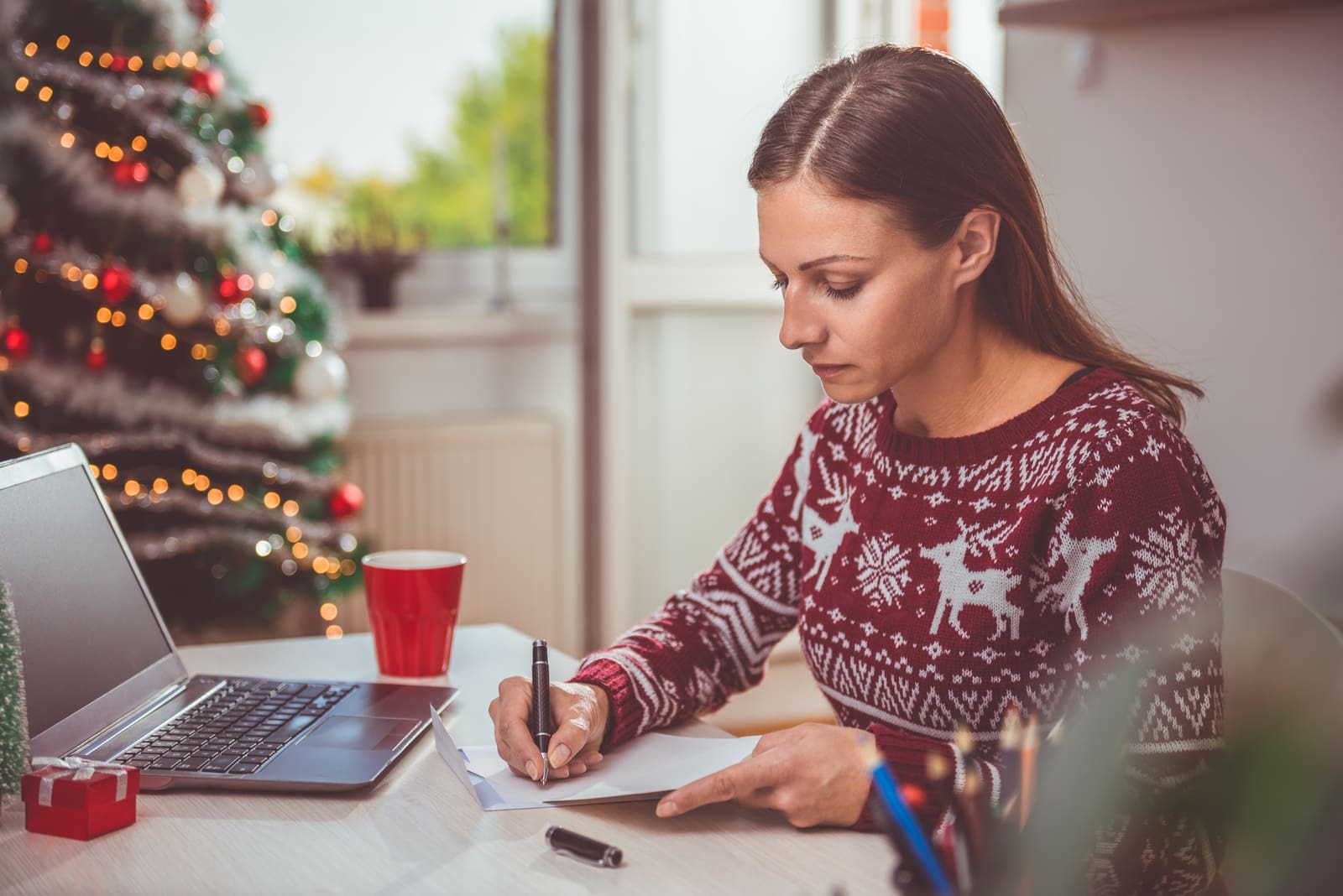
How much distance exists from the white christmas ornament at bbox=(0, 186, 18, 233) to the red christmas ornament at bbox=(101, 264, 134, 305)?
16cm

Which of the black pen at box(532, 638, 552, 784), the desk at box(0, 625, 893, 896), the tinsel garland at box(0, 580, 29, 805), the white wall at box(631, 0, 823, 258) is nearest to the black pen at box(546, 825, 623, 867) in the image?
the desk at box(0, 625, 893, 896)

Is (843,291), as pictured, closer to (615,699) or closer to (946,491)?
(946,491)

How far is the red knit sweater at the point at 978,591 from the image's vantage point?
2.93 feet

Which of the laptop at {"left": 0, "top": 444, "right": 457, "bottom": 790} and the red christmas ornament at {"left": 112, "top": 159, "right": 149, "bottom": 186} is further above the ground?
the red christmas ornament at {"left": 112, "top": 159, "right": 149, "bottom": 186}

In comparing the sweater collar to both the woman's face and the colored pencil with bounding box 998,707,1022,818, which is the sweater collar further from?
the colored pencil with bounding box 998,707,1022,818

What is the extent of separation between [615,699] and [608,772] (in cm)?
10

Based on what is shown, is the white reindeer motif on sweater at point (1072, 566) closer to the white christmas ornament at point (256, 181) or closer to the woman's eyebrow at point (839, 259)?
the woman's eyebrow at point (839, 259)

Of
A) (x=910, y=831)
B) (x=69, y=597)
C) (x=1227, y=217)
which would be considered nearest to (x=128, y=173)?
(x=69, y=597)

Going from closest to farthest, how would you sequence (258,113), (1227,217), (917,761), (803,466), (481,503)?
(917,761)
(803,466)
(1227,217)
(258,113)
(481,503)

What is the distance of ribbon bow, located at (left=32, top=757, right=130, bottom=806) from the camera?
76 centimetres

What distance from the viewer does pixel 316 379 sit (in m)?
2.24

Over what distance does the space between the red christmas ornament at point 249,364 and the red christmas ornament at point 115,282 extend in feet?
0.70

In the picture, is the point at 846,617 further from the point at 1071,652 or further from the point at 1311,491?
the point at 1311,491

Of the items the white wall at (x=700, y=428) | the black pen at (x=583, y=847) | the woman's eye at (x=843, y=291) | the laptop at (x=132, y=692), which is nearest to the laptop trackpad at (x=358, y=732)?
the laptop at (x=132, y=692)
